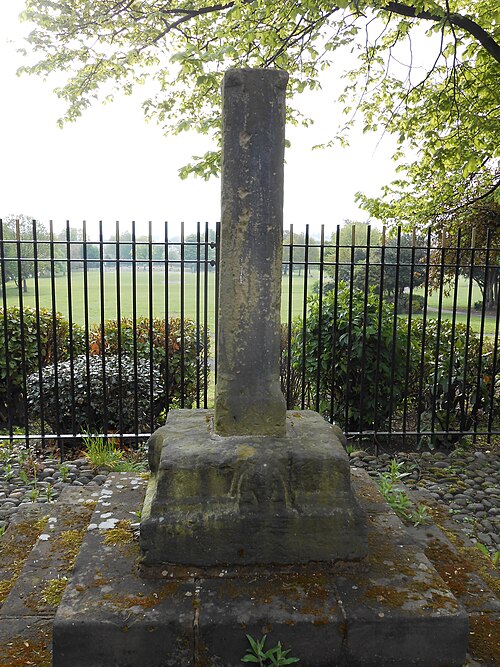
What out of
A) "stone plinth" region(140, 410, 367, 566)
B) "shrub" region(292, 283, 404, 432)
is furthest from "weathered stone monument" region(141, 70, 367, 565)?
"shrub" region(292, 283, 404, 432)

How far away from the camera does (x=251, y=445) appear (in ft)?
9.30

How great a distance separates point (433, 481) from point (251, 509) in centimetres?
335

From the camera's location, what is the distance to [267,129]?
9.24 ft

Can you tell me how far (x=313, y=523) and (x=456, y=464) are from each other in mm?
3874

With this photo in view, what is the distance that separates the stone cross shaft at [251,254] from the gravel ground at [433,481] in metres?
2.17

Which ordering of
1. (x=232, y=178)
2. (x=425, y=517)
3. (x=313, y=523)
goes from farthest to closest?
(x=425, y=517) → (x=232, y=178) → (x=313, y=523)

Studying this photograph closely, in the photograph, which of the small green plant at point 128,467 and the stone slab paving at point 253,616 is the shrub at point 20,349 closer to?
the small green plant at point 128,467

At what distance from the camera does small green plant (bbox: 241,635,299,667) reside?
2260 mm

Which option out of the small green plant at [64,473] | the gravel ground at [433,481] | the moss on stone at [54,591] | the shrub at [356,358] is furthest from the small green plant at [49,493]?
the shrub at [356,358]

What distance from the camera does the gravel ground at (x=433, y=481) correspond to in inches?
179

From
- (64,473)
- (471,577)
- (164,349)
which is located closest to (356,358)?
(164,349)

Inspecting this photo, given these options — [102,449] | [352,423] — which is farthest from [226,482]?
[352,423]

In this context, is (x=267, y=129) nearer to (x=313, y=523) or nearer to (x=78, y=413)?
(x=313, y=523)

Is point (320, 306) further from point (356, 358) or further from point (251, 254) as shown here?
point (251, 254)
